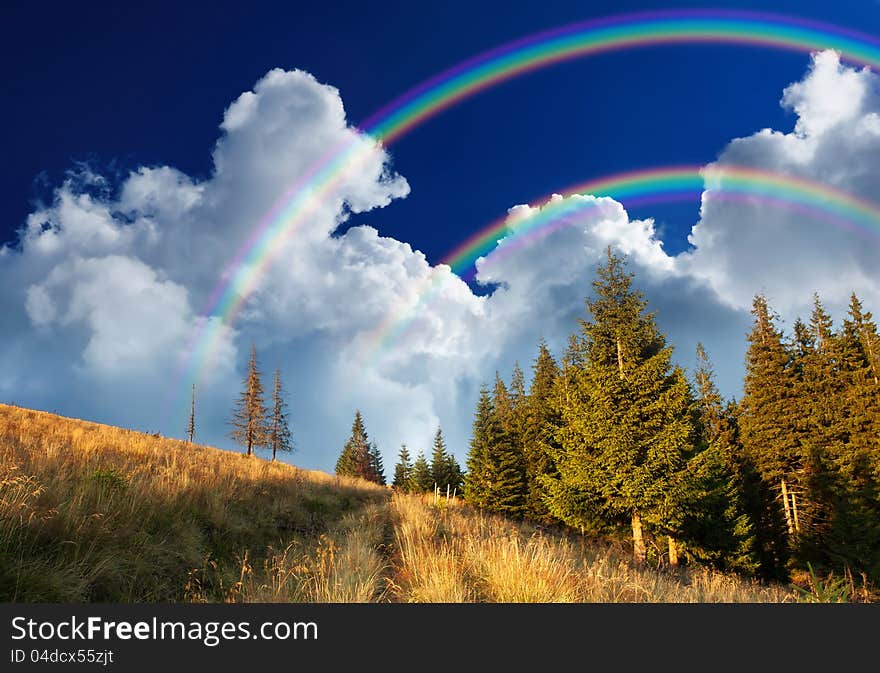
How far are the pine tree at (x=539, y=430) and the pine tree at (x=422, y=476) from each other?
19570mm

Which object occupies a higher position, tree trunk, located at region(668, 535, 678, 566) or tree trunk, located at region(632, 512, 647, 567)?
tree trunk, located at region(632, 512, 647, 567)

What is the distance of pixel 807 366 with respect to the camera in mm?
28828

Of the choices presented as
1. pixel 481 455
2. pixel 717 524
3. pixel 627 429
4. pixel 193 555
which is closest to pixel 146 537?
pixel 193 555

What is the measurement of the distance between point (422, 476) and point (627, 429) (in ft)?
133

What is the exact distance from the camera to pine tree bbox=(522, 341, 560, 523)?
31.0 metres

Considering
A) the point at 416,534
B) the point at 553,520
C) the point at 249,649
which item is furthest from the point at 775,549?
the point at 249,649

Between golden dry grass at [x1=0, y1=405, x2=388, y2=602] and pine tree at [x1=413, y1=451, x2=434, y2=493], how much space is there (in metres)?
44.2

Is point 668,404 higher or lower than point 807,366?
lower

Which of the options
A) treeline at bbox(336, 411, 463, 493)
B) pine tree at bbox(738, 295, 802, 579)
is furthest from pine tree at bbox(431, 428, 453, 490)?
pine tree at bbox(738, 295, 802, 579)

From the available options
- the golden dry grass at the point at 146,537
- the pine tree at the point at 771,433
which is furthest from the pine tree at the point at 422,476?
the golden dry grass at the point at 146,537

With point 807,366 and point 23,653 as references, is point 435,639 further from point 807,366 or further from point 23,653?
point 807,366

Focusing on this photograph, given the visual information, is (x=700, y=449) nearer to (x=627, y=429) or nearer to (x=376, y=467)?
(x=627, y=429)

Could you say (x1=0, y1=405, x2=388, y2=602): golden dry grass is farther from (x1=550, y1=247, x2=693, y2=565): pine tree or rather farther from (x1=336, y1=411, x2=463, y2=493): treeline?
(x1=336, y1=411, x2=463, y2=493): treeline

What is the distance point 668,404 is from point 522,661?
646 inches
